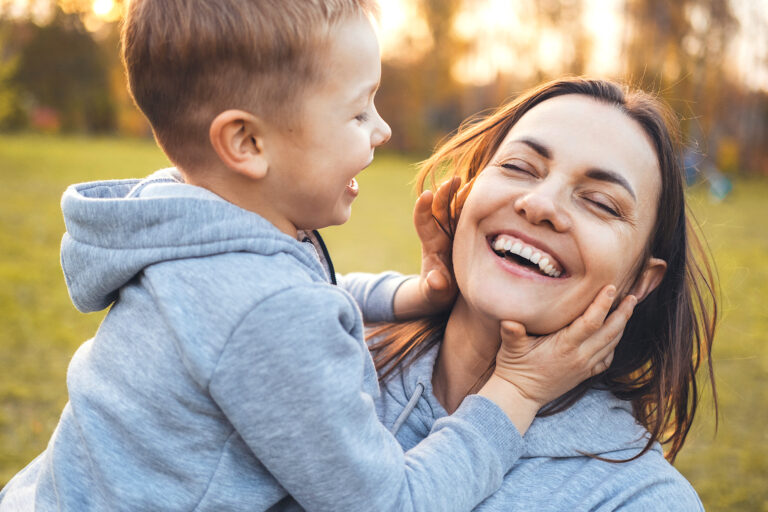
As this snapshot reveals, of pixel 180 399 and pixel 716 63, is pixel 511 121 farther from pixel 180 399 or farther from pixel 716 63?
pixel 716 63

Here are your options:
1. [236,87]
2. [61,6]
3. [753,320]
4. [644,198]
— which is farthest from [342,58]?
[61,6]

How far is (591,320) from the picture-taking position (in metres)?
1.74

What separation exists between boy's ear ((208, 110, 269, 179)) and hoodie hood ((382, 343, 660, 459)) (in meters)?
0.86

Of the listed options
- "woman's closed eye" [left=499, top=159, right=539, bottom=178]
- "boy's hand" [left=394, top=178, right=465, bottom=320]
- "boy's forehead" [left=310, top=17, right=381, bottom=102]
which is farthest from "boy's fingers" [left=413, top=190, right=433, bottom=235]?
"boy's forehead" [left=310, top=17, right=381, bottom=102]

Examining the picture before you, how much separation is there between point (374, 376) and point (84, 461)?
0.71m

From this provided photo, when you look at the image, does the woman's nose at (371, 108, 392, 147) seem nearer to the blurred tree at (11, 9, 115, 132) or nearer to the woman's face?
the woman's face

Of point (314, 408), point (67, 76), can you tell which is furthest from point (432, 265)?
point (67, 76)

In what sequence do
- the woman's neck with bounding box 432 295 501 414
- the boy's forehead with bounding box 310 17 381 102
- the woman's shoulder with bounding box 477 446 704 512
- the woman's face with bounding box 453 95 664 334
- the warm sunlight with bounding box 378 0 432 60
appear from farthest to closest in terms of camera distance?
the warm sunlight with bounding box 378 0 432 60, the woman's neck with bounding box 432 295 501 414, the woman's face with bounding box 453 95 664 334, the woman's shoulder with bounding box 477 446 704 512, the boy's forehead with bounding box 310 17 381 102

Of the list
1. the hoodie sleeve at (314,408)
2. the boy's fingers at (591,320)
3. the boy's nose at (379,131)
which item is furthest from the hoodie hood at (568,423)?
the boy's nose at (379,131)

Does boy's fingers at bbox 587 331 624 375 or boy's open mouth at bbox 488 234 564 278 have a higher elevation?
boy's open mouth at bbox 488 234 564 278

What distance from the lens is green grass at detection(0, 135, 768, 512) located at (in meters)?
4.15

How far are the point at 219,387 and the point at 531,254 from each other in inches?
38.3

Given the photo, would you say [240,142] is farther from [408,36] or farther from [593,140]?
[408,36]

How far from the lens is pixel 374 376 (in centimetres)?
170
